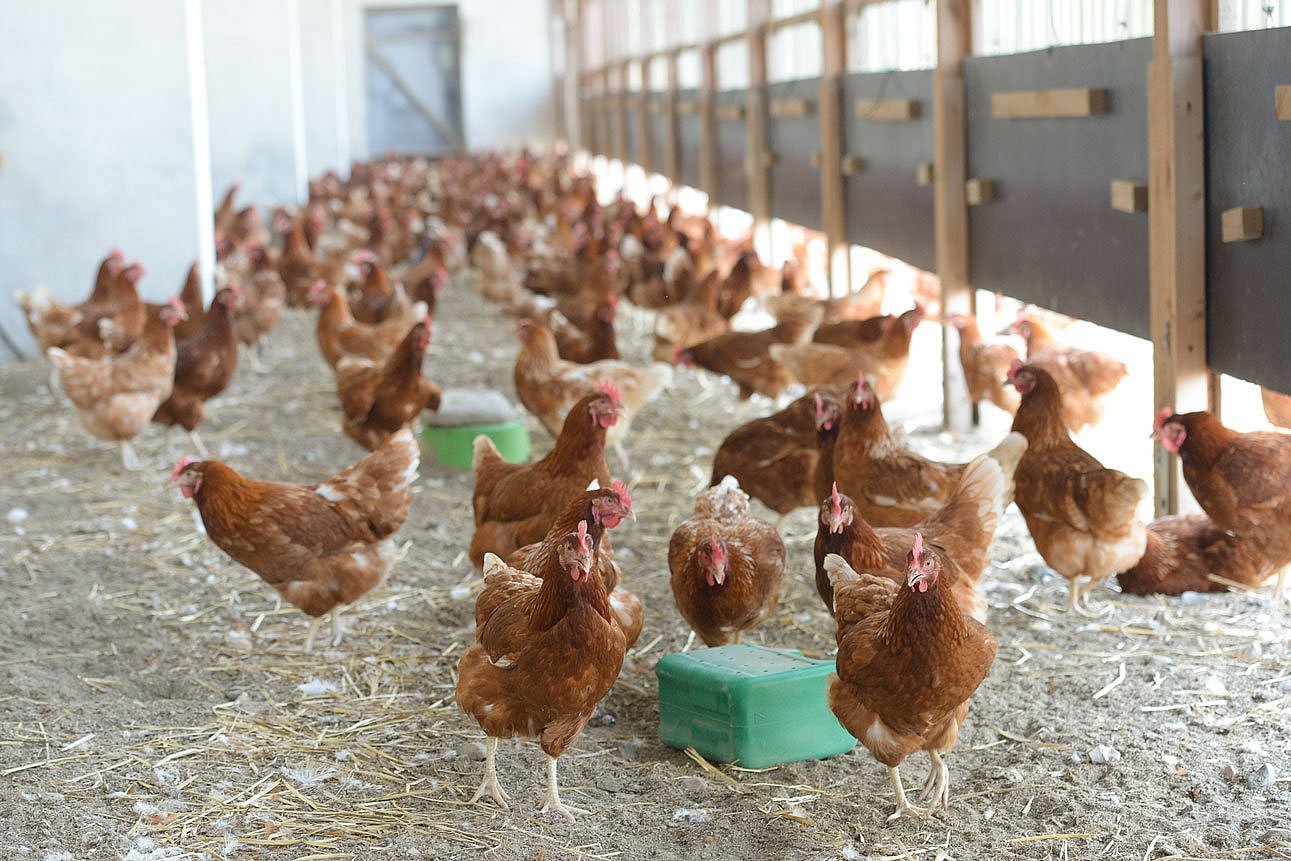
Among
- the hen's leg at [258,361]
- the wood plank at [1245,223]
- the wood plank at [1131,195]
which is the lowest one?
the hen's leg at [258,361]

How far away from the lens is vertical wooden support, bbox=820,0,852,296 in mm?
8078

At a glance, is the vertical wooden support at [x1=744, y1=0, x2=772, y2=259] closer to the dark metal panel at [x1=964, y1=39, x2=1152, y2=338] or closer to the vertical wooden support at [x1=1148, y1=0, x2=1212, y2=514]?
the dark metal panel at [x1=964, y1=39, x2=1152, y2=338]

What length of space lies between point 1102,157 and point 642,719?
2868mm

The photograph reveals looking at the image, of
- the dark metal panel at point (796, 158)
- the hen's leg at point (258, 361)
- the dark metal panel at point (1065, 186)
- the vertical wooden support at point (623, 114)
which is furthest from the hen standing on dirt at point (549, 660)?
the vertical wooden support at point (623, 114)

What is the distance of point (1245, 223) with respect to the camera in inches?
155

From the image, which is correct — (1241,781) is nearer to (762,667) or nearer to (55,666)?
(762,667)

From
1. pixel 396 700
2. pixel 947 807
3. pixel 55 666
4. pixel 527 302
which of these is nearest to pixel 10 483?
pixel 55 666

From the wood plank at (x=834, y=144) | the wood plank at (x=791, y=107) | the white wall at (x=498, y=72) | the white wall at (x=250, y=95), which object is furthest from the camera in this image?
the white wall at (x=498, y=72)

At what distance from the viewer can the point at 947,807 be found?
9.81ft

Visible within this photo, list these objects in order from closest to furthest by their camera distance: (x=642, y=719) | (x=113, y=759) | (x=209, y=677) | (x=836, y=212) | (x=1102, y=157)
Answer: (x=113, y=759), (x=642, y=719), (x=209, y=677), (x=1102, y=157), (x=836, y=212)

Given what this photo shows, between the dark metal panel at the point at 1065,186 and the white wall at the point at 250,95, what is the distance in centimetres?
1110

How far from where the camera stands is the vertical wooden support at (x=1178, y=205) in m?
4.18

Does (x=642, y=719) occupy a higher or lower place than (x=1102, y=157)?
lower

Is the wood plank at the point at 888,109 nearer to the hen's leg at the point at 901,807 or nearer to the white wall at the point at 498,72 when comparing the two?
the hen's leg at the point at 901,807
